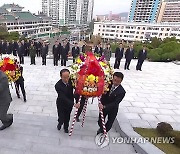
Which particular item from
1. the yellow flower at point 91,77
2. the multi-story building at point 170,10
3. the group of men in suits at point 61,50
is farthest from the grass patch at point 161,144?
the multi-story building at point 170,10

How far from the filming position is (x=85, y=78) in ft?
12.7

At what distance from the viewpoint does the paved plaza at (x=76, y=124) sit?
3.83m

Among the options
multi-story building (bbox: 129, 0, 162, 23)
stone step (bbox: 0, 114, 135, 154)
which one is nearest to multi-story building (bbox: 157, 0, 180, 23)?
multi-story building (bbox: 129, 0, 162, 23)

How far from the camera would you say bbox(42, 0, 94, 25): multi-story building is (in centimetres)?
10438

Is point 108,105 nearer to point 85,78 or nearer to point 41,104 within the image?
point 85,78

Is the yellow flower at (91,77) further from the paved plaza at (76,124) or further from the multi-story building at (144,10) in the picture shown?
the multi-story building at (144,10)

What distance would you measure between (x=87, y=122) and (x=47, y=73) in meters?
5.90

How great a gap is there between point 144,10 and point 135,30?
99.8ft

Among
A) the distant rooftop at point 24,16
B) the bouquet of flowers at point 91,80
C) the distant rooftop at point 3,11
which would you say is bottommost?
the bouquet of flowers at point 91,80

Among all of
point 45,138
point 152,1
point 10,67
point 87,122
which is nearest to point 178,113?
point 87,122

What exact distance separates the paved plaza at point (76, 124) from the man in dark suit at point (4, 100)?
7.5 inches

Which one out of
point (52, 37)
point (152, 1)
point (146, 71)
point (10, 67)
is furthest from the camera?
point (152, 1)

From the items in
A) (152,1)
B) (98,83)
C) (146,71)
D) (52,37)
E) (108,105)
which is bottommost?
(52,37)

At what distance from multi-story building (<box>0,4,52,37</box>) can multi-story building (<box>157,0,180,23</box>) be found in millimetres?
56876
